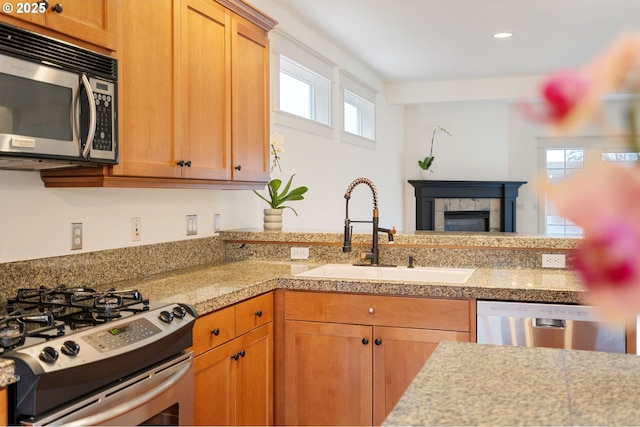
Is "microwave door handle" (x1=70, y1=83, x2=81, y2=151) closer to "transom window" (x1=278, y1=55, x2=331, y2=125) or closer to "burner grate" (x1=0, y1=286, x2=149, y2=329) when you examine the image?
"burner grate" (x1=0, y1=286, x2=149, y2=329)

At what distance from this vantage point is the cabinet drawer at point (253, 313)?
2455mm

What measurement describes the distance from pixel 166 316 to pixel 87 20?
1.04 meters

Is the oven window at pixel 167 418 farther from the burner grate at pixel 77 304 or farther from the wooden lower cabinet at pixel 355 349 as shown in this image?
the wooden lower cabinet at pixel 355 349

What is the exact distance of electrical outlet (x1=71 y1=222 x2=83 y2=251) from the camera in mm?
2412

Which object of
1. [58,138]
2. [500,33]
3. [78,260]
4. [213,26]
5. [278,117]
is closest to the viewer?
[58,138]

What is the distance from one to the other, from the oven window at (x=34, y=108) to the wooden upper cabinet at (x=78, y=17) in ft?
0.63

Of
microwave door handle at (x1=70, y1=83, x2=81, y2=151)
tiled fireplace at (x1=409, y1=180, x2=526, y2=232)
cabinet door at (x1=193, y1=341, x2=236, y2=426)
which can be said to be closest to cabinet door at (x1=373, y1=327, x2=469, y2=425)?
cabinet door at (x1=193, y1=341, x2=236, y2=426)

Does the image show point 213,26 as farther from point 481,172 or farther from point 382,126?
point 481,172

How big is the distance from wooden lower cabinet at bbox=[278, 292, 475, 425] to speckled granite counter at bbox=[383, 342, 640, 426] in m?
1.06

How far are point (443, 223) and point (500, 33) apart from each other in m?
3.19

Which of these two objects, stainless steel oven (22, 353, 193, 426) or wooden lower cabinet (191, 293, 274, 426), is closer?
stainless steel oven (22, 353, 193, 426)

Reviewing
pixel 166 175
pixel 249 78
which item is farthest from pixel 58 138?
pixel 249 78

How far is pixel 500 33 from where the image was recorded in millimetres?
5039

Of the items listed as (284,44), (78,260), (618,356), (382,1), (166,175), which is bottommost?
(618,356)
